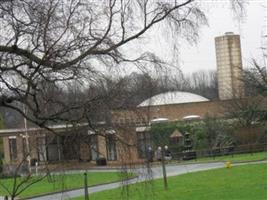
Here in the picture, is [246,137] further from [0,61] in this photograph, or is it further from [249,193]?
[0,61]

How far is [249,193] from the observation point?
76.9ft

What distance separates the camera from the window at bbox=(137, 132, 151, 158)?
9.21 meters

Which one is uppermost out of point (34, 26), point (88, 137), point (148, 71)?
point (34, 26)

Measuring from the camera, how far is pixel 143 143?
9.28 meters

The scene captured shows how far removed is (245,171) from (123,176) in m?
26.3

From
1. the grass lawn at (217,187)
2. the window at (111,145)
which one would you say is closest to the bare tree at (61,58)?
the window at (111,145)

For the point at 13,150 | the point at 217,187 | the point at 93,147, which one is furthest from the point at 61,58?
the point at 13,150

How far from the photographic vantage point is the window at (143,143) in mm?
9211

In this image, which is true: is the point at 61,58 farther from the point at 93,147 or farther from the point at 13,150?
the point at 13,150

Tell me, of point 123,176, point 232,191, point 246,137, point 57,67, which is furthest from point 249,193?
point 246,137

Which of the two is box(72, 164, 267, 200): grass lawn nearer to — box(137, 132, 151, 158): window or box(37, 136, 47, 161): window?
box(37, 136, 47, 161): window

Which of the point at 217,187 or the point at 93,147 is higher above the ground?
the point at 93,147

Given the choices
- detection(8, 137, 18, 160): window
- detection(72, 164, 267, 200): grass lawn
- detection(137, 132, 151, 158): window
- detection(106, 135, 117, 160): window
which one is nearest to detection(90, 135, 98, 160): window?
detection(106, 135, 117, 160): window

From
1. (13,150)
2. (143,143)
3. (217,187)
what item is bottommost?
(217,187)
